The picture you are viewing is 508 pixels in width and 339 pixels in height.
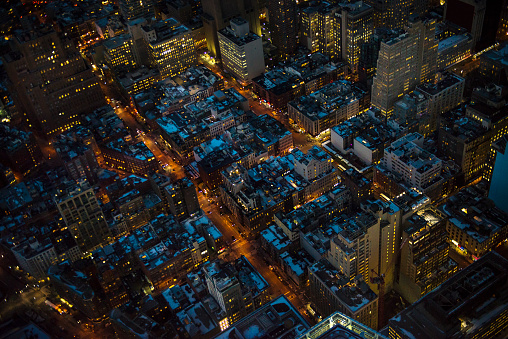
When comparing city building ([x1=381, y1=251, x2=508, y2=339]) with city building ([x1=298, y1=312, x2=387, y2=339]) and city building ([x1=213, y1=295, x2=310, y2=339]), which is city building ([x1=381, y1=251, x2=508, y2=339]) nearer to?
city building ([x1=213, y1=295, x2=310, y2=339])

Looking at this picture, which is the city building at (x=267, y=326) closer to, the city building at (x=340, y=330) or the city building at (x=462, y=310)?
the city building at (x=462, y=310)

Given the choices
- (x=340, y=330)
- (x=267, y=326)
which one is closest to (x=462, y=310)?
(x=267, y=326)

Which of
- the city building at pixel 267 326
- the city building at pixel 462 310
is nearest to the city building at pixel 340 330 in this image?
the city building at pixel 267 326

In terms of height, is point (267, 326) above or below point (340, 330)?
below

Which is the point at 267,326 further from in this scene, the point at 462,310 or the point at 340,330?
the point at 340,330

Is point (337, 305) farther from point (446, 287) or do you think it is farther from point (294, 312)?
point (446, 287)

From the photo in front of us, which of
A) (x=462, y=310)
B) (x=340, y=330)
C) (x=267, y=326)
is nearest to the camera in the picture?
→ (x=340, y=330)

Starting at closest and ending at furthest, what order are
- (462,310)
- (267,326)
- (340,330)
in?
1. (340,330)
2. (267,326)
3. (462,310)
